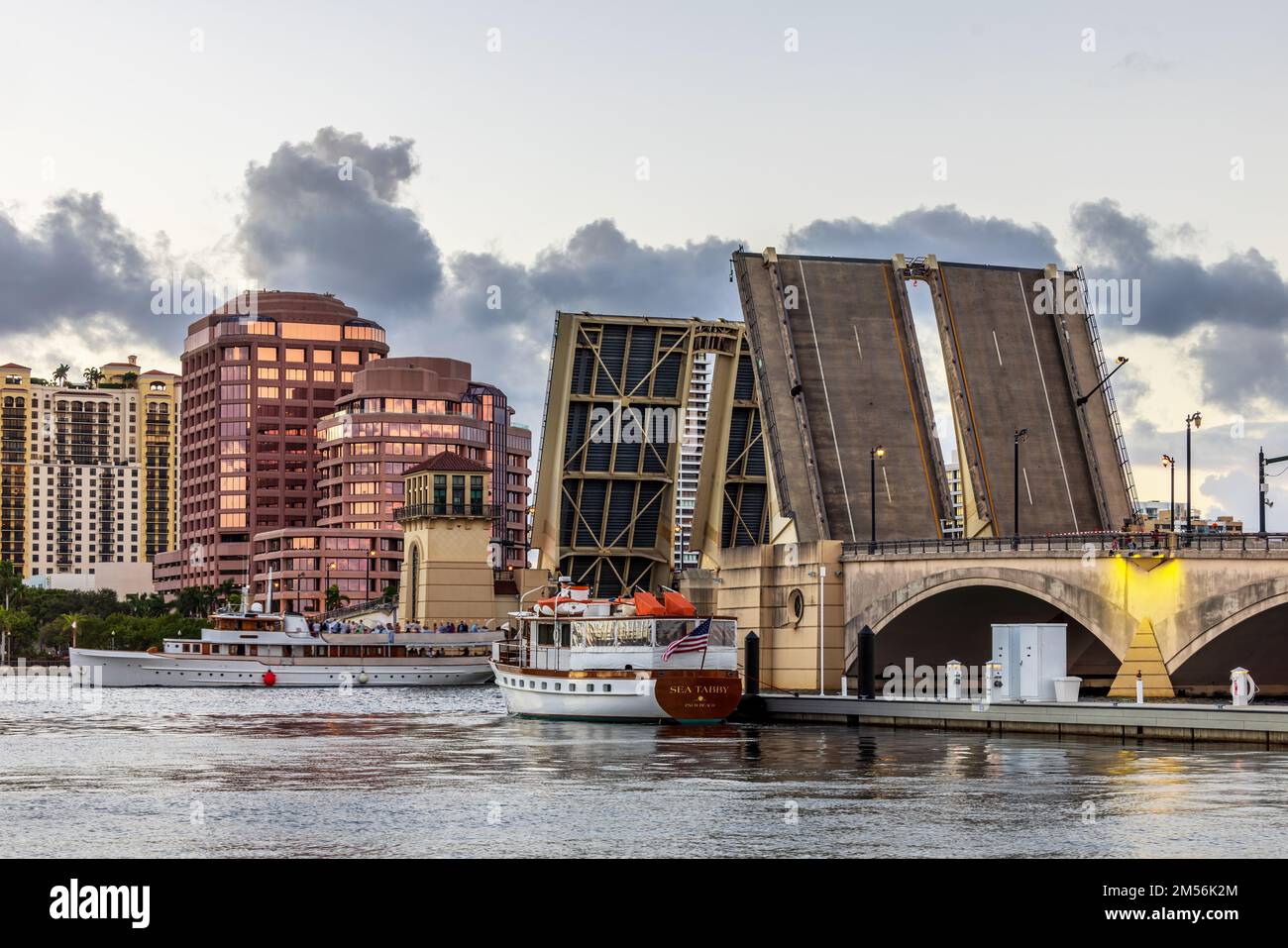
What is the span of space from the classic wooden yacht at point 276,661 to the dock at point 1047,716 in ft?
137

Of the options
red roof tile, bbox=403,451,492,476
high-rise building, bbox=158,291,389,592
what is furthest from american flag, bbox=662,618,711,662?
high-rise building, bbox=158,291,389,592

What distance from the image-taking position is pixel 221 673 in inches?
3354

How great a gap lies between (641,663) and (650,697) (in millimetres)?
1157

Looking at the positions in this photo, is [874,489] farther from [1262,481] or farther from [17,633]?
[17,633]

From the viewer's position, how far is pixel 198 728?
48.7 metres

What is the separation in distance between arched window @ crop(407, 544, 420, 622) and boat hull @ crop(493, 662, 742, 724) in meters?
58.3

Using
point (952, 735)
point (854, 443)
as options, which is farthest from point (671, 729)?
point (854, 443)

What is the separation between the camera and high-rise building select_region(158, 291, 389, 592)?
17275 cm

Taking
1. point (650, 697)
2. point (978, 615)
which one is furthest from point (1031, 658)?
point (978, 615)

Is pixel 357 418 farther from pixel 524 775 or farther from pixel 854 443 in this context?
pixel 524 775

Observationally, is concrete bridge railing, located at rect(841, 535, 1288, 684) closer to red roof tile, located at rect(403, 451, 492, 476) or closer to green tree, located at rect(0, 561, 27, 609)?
red roof tile, located at rect(403, 451, 492, 476)

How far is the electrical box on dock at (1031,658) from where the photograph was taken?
139 feet

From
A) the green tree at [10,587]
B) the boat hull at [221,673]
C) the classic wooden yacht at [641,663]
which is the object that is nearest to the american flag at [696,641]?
the classic wooden yacht at [641,663]

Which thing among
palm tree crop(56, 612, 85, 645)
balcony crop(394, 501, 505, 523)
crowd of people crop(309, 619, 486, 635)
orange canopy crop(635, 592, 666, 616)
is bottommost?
palm tree crop(56, 612, 85, 645)
